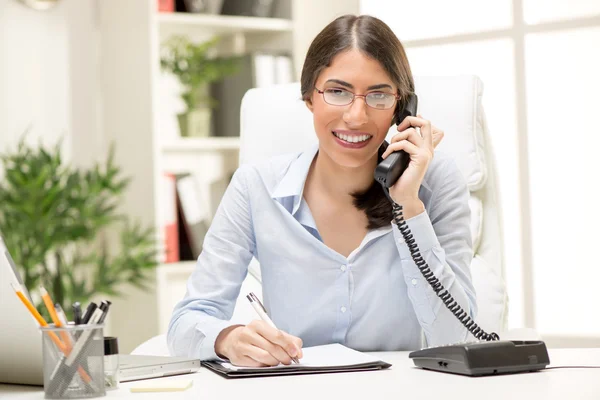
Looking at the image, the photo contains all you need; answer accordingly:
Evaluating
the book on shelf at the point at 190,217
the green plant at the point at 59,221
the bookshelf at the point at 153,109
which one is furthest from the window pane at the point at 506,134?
the green plant at the point at 59,221

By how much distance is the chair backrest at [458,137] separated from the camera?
198 centimetres

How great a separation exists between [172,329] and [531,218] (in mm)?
1983

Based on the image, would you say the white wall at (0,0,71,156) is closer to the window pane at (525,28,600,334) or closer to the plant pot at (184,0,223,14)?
the plant pot at (184,0,223,14)

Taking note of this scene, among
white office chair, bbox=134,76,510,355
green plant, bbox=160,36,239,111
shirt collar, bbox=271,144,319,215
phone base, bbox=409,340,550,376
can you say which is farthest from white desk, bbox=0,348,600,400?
green plant, bbox=160,36,239,111

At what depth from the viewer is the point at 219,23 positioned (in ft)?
11.5

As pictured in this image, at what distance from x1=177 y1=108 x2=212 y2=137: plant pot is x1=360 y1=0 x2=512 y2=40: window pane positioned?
828 millimetres

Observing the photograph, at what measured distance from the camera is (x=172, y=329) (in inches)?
60.5

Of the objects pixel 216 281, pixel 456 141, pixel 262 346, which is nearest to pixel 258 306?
pixel 262 346

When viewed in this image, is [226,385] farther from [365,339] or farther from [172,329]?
[365,339]

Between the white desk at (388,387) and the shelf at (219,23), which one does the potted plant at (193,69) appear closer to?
the shelf at (219,23)

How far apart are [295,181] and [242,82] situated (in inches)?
74.5

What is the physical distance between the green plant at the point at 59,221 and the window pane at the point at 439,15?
1295 mm

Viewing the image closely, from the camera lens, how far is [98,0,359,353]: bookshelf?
11.0 feet

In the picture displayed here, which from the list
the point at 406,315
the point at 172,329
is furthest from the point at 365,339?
the point at 172,329
